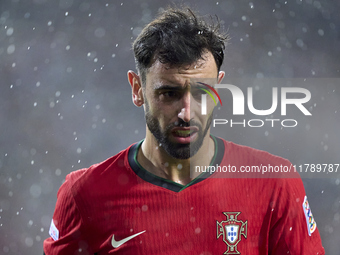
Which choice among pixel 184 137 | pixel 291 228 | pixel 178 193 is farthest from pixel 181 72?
pixel 291 228

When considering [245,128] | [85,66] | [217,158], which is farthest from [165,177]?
[85,66]

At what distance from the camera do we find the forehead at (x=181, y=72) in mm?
1526

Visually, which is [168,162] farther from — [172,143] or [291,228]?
[291,228]

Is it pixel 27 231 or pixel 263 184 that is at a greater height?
pixel 263 184

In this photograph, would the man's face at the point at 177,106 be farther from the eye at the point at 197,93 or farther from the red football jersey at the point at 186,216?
the red football jersey at the point at 186,216

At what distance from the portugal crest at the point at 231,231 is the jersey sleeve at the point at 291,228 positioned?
0.43 ft

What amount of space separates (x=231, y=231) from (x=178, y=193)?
10.4 inches

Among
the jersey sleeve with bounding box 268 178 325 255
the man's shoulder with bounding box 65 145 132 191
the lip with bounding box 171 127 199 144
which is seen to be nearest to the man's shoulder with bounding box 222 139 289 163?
the jersey sleeve with bounding box 268 178 325 255

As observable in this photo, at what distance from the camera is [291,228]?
158 cm

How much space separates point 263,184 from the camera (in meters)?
1.63

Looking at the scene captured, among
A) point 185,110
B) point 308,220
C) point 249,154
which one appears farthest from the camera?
point 249,154

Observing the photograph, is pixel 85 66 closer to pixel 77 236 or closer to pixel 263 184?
pixel 77 236

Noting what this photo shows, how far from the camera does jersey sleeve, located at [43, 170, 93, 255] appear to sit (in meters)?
1.64

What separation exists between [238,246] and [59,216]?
2.59 ft
